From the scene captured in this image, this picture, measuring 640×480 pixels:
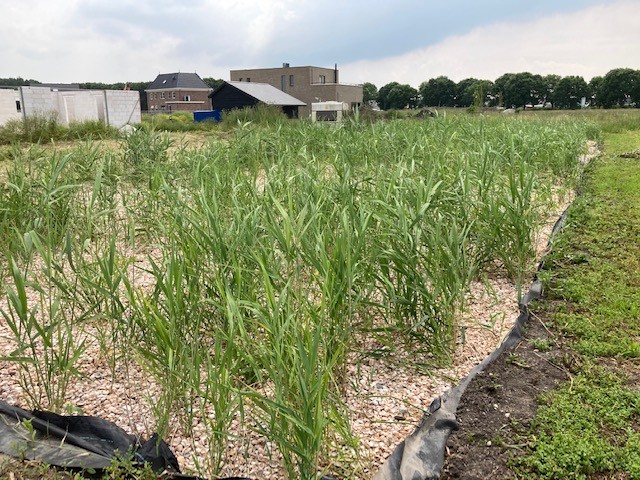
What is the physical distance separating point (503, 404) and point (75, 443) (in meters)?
1.58

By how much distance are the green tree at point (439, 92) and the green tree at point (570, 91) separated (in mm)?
12096

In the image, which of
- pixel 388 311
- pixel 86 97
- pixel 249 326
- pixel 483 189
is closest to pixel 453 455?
pixel 388 311

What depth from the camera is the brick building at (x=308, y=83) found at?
3941 cm

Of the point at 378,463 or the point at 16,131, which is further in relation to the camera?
the point at 16,131

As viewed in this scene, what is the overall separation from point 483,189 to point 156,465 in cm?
247

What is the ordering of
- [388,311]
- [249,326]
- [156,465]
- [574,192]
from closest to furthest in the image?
[156,465] → [249,326] → [388,311] → [574,192]

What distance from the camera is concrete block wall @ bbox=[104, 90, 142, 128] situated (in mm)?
19516

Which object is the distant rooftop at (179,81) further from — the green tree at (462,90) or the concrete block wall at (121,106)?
the concrete block wall at (121,106)

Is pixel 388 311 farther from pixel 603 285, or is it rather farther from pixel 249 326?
pixel 603 285

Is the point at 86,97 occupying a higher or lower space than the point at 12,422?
higher

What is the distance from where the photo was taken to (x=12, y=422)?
5.94ft

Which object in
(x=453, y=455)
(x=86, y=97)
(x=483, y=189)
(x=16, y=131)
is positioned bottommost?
(x=453, y=455)

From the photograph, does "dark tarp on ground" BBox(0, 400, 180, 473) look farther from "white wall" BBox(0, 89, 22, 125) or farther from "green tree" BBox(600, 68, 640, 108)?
"green tree" BBox(600, 68, 640, 108)

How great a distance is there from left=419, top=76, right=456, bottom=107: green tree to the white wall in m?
53.8
